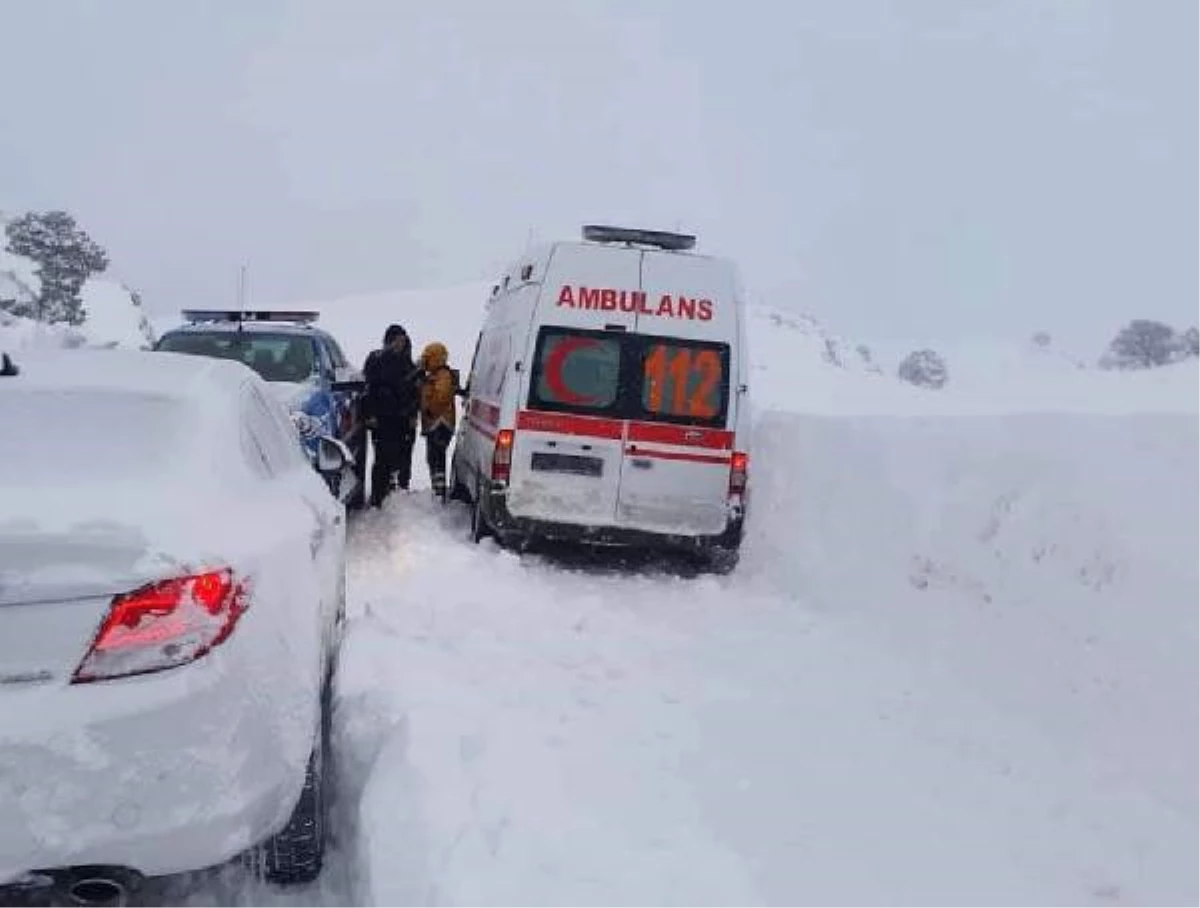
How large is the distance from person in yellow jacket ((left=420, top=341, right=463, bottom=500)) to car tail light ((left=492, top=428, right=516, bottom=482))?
3.35m

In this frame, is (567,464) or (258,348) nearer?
(567,464)

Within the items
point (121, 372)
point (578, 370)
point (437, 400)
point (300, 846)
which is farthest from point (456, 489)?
point (300, 846)

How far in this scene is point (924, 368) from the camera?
78062 mm

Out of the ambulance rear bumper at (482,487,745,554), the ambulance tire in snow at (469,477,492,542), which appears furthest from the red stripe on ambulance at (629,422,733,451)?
the ambulance tire in snow at (469,477,492,542)

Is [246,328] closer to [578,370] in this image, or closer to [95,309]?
[578,370]

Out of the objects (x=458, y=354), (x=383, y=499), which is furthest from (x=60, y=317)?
(x=383, y=499)

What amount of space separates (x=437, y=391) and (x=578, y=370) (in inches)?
142

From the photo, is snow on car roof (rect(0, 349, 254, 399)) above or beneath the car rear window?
above

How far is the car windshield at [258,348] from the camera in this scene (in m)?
11.2

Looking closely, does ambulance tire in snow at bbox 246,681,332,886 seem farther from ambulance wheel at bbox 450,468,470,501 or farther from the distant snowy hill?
the distant snowy hill

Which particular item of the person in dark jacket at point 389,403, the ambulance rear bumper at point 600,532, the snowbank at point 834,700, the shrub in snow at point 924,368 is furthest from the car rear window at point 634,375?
the shrub in snow at point 924,368

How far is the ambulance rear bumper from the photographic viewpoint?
9703mm

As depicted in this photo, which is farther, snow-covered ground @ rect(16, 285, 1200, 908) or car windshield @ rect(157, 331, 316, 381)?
car windshield @ rect(157, 331, 316, 381)

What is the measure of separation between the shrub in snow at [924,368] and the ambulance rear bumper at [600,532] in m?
68.1
